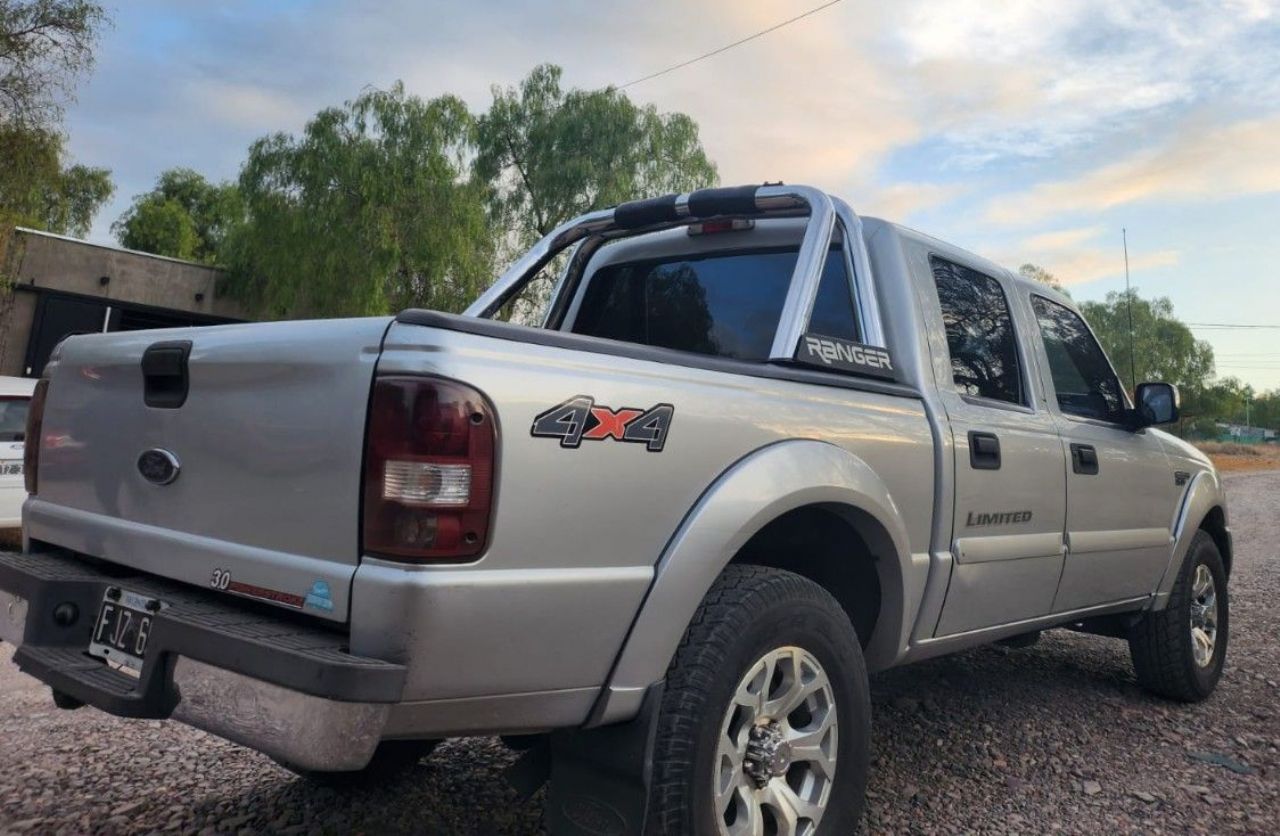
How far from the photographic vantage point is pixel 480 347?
73.7 inches

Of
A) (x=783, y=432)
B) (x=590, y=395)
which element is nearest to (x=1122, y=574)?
(x=783, y=432)

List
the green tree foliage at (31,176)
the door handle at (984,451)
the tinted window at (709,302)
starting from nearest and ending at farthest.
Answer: the door handle at (984,451) < the tinted window at (709,302) < the green tree foliage at (31,176)

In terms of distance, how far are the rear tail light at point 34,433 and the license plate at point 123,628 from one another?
2.57ft

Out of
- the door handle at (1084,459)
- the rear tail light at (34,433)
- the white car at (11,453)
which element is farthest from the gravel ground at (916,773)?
the white car at (11,453)

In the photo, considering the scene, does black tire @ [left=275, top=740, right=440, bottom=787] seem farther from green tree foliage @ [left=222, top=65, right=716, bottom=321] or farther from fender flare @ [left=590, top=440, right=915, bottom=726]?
green tree foliage @ [left=222, top=65, right=716, bottom=321]

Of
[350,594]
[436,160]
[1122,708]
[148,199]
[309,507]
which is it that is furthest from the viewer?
[148,199]

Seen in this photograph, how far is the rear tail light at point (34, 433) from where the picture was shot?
9.27 ft

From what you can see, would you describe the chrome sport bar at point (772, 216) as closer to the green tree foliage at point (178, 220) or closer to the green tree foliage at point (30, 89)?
the green tree foliage at point (30, 89)

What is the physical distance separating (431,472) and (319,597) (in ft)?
1.20

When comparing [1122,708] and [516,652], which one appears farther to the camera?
[1122,708]

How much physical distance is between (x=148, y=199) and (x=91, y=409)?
146 feet

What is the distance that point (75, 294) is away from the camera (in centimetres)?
2398

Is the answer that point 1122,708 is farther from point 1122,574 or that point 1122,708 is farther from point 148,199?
point 148,199

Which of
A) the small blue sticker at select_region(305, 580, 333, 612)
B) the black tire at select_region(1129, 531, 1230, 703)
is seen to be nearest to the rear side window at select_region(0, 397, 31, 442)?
the small blue sticker at select_region(305, 580, 333, 612)
